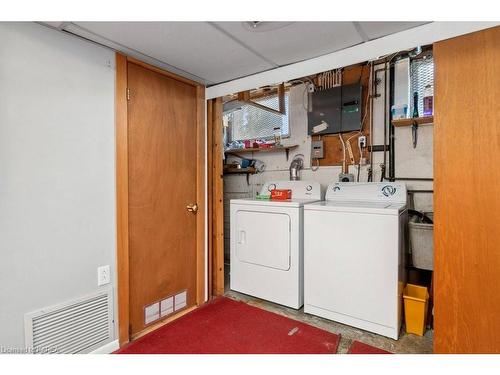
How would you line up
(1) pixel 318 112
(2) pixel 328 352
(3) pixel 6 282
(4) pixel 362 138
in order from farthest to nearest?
(1) pixel 318 112, (4) pixel 362 138, (2) pixel 328 352, (3) pixel 6 282

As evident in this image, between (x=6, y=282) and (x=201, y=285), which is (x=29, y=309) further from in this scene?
(x=201, y=285)

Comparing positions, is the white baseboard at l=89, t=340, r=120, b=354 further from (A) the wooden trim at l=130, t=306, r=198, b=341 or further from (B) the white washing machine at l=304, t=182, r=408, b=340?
(B) the white washing machine at l=304, t=182, r=408, b=340

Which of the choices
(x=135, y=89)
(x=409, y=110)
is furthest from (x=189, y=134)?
(x=409, y=110)

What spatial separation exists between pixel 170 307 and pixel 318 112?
2.46 metres

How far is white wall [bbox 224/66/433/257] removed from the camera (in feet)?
8.55

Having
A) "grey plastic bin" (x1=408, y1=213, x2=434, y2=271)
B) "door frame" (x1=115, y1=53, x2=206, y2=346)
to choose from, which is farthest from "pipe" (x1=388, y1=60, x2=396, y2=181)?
"door frame" (x1=115, y1=53, x2=206, y2=346)

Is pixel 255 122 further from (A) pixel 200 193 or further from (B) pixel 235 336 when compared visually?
(B) pixel 235 336

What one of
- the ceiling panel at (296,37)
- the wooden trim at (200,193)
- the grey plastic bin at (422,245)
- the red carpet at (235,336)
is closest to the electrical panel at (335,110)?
the ceiling panel at (296,37)

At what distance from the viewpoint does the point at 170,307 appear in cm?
243

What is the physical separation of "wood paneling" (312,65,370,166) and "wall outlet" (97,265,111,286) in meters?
2.32

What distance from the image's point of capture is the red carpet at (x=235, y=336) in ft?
6.45

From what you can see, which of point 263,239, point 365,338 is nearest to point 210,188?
point 263,239

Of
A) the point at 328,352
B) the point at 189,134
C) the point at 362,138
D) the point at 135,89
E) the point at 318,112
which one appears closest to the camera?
the point at 328,352

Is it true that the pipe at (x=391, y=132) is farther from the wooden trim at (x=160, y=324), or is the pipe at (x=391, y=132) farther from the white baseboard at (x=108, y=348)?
the white baseboard at (x=108, y=348)
